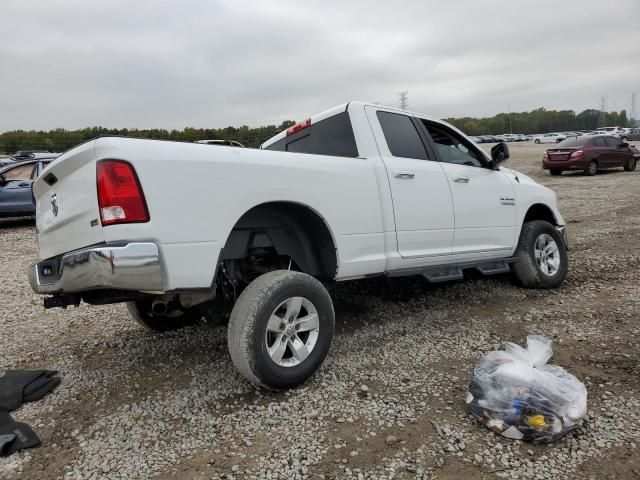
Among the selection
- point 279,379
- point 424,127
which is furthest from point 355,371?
point 424,127

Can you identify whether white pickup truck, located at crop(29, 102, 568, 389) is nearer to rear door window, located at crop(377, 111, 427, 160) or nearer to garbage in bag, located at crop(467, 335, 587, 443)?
rear door window, located at crop(377, 111, 427, 160)

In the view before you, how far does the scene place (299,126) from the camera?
436 centimetres

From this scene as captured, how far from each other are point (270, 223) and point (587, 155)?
60.5ft

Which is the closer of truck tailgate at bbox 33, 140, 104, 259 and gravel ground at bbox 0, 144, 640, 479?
gravel ground at bbox 0, 144, 640, 479

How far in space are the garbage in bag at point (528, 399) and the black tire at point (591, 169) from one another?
18233 millimetres

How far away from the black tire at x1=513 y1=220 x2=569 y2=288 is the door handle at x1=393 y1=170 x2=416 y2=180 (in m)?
1.93

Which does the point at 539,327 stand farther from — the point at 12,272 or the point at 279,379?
the point at 12,272

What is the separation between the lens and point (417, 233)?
3.81m

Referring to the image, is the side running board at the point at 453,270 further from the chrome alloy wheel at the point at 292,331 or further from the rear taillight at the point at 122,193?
the rear taillight at the point at 122,193

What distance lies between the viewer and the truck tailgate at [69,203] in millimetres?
2561

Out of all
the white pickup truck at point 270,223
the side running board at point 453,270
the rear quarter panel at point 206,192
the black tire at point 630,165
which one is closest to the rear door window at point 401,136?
the white pickup truck at point 270,223

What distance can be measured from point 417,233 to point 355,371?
1.25 meters

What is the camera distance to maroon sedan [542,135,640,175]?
58.7ft

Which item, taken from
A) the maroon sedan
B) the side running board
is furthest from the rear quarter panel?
the maroon sedan
